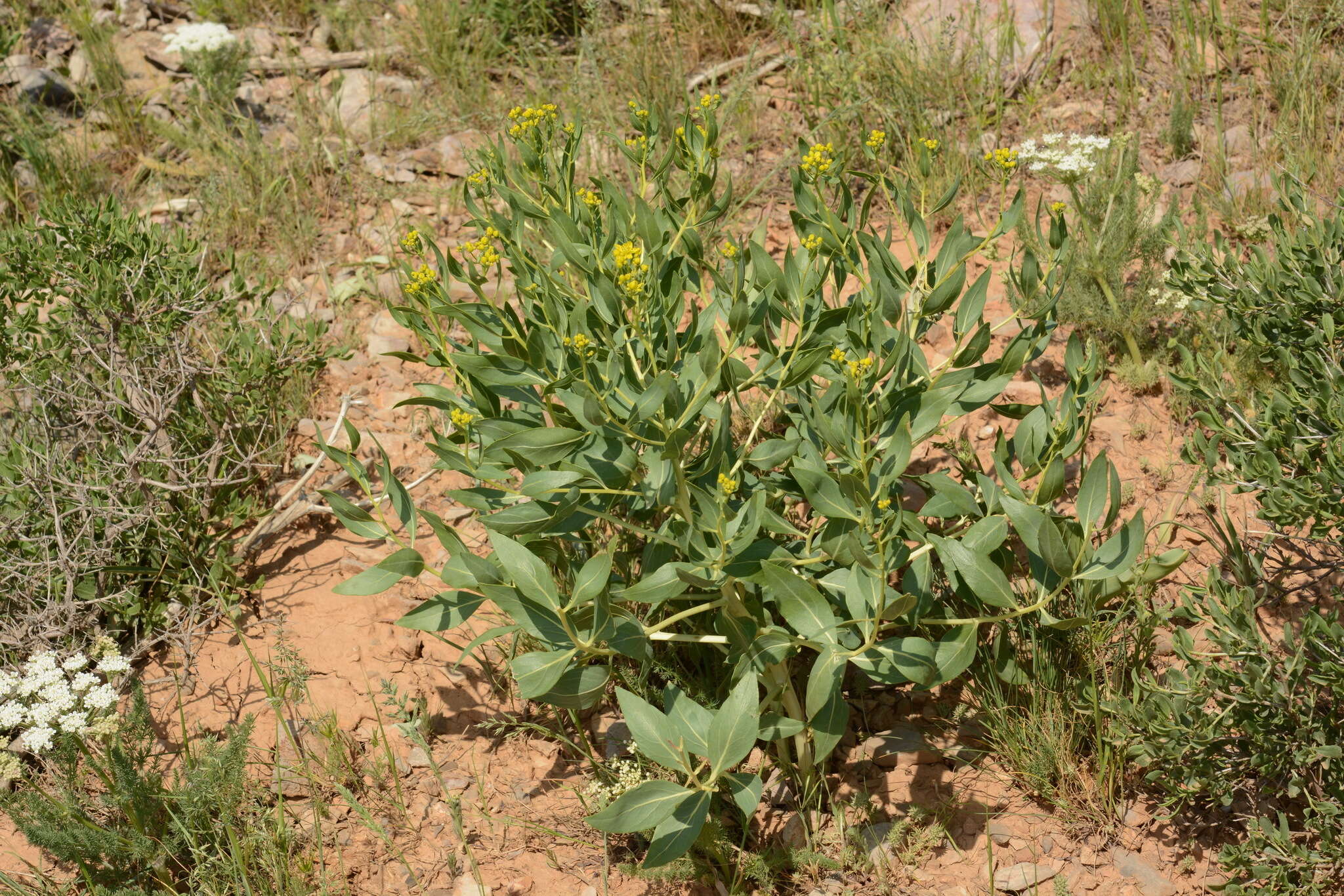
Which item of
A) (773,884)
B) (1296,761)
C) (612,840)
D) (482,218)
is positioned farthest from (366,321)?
(1296,761)

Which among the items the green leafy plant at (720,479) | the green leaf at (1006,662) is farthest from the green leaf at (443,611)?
the green leaf at (1006,662)

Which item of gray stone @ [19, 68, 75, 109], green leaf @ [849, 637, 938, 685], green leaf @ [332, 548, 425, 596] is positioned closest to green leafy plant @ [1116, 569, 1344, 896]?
green leaf @ [849, 637, 938, 685]

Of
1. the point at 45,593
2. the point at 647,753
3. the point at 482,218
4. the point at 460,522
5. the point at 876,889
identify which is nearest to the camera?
the point at 647,753

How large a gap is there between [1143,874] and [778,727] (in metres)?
1.01

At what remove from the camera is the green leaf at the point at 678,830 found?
85.3 inches

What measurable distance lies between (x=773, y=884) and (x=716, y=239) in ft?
8.87

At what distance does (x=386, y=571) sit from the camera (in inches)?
104

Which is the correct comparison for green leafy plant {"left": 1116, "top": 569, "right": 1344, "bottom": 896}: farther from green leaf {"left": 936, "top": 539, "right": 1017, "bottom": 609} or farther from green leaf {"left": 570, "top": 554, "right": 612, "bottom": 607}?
green leaf {"left": 570, "top": 554, "right": 612, "bottom": 607}

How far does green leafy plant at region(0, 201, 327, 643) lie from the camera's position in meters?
3.29

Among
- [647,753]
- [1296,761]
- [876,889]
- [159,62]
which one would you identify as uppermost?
[159,62]

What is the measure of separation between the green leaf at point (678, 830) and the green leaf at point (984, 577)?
73cm

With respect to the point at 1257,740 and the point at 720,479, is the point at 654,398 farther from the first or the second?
the point at 1257,740

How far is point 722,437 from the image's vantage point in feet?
7.87

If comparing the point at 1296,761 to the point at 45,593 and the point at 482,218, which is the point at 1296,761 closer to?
the point at 482,218
